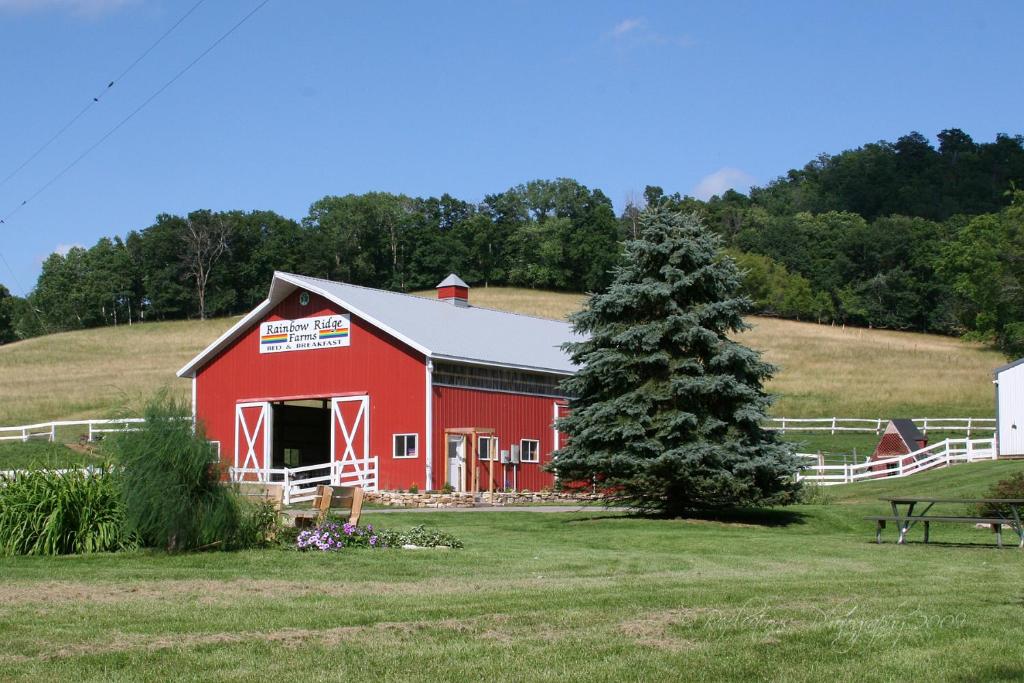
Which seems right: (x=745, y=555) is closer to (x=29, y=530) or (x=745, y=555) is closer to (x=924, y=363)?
(x=29, y=530)

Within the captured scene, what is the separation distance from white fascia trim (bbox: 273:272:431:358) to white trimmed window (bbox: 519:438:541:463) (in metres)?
5.45

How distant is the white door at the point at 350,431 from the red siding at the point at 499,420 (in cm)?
244

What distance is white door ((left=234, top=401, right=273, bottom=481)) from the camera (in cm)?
3853

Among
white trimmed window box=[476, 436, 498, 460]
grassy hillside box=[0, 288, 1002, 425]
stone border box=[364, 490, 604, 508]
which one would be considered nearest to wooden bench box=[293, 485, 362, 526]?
stone border box=[364, 490, 604, 508]

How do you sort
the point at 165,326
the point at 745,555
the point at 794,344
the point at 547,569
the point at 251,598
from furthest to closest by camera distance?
the point at 165,326 → the point at 794,344 → the point at 745,555 → the point at 547,569 → the point at 251,598

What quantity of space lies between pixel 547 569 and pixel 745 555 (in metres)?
3.90

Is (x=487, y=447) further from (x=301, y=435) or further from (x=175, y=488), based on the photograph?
(x=175, y=488)

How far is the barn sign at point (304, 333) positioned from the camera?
37.7 meters

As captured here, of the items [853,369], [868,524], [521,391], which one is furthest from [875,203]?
[868,524]

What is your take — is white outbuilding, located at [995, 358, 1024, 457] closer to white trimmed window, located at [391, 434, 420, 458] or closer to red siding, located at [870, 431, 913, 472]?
red siding, located at [870, 431, 913, 472]

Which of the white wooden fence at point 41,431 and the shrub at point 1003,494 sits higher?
the white wooden fence at point 41,431

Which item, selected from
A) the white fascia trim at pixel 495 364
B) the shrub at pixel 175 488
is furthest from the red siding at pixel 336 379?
the shrub at pixel 175 488

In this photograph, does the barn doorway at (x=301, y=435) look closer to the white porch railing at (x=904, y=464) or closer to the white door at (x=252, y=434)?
the white door at (x=252, y=434)

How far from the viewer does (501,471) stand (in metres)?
37.4
